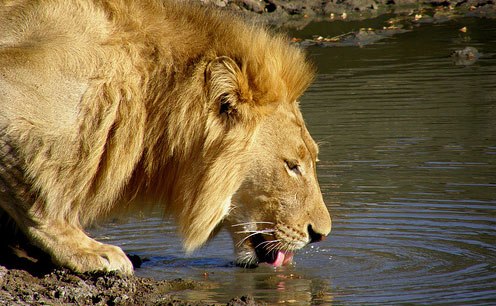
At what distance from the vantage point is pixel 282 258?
4984 millimetres

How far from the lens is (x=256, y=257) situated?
4879 millimetres

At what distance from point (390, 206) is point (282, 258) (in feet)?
5.62

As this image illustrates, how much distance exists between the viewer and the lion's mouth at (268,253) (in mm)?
4809

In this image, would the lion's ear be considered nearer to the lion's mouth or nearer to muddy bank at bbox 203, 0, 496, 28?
the lion's mouth

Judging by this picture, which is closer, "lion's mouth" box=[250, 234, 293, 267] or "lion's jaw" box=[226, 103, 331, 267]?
"lion's jaw" box=[226, 103, 331, 267]

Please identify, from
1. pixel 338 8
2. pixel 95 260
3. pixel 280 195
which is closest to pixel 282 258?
pixel 280 195

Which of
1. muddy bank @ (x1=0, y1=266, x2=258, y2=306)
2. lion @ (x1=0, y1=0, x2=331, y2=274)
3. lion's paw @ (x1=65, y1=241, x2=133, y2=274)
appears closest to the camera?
muddy bank @ (x1=0, y1=266, x2=258, y2=306)

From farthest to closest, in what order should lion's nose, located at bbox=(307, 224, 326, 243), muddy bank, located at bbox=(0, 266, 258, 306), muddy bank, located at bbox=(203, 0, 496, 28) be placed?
muddy bank, located at bbox=(203, 0, 496, 28), lion's nose, located at bbox=(307, 224, 326, 243), muddy bank, located at bbox=(0, 266, 258, 306)

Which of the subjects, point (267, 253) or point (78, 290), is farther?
point (267, 253)

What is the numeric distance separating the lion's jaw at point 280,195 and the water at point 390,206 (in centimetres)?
26

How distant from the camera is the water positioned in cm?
479

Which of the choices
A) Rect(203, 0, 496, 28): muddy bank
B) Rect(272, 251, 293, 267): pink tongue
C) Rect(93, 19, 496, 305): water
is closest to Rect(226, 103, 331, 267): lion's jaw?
Rect(272, 251, 293, 267): pink tongue

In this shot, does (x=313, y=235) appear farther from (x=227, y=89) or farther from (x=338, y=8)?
(x=338, y=8)

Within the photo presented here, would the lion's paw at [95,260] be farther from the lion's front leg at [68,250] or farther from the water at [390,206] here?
the water at [390,206]
